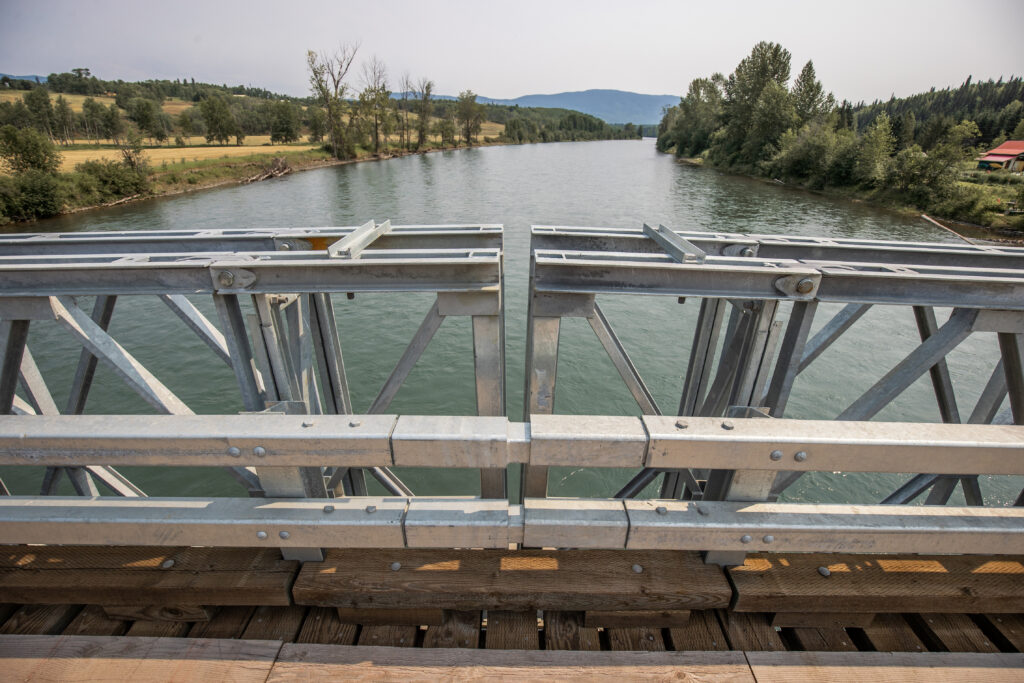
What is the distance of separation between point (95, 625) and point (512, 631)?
6.92 ft

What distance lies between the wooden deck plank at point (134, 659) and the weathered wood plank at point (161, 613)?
0.15 metres

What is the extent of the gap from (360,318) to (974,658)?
43.5ft

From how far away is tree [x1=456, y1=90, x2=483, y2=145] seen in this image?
96.5 metres

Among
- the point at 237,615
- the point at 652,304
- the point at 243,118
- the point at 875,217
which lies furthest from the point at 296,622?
the point at 243,118

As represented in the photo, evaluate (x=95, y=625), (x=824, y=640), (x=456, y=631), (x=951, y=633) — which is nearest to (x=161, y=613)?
(x=95, y=625)

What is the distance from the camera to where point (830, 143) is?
43.8 m

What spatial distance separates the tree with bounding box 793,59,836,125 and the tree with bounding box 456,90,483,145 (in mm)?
58926

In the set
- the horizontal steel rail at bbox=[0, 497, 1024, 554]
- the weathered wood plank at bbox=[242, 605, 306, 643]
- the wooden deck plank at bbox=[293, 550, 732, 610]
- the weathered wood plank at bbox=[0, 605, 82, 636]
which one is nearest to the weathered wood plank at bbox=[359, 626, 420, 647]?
the wooden deck plank at bbox=[293, 550, 732, 610]

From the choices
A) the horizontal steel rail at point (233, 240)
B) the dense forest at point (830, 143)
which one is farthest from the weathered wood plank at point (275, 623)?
the dense forest at point (830, 143)

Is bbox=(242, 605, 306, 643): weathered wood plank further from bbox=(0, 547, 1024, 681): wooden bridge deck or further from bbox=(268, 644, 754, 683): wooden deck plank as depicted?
bbox=(268, 644, 754, 683): wooden deck plank

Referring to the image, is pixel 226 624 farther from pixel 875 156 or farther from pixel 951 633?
pixel 875 156

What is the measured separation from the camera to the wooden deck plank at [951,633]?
2354 millimetres

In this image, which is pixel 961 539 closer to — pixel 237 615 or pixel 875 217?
pixel 237 615

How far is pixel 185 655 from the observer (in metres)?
2.19
